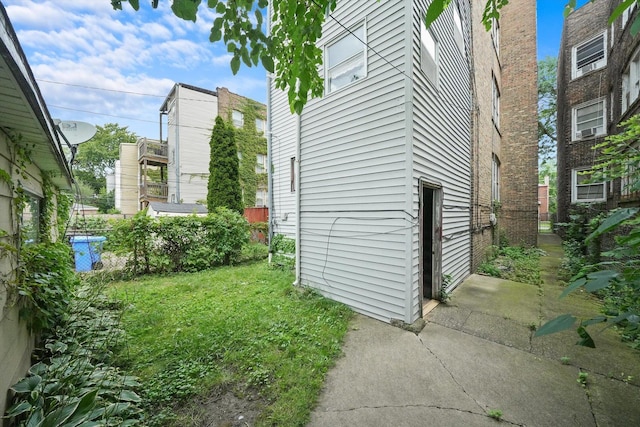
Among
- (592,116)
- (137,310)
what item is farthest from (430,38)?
(592,116)

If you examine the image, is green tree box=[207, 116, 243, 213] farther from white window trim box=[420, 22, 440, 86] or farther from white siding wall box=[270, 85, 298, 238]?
white window trim box=[420, 22, 440, 86]

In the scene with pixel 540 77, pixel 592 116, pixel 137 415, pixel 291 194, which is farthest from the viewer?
pixel 540 77

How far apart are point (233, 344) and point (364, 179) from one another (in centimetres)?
329

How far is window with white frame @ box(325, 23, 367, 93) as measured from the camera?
4.76 m

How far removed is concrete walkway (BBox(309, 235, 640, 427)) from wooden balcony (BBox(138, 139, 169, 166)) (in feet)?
66.8

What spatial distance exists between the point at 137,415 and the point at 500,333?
4.63 metres

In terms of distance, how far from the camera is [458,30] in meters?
6.31

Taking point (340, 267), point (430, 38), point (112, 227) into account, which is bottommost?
point (340, 267)

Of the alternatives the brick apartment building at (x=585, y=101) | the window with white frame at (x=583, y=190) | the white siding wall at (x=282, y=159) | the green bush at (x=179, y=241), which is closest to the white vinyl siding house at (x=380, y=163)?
the white siding wall at (x=282, y=159)

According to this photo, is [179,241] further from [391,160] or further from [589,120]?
[589,120]

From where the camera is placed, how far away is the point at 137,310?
4.79 m

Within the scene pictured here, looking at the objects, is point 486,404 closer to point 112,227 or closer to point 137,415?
Result: point 137,415

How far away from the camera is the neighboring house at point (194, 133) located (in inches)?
710

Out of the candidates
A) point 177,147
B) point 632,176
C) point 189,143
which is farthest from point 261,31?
point 189,143
